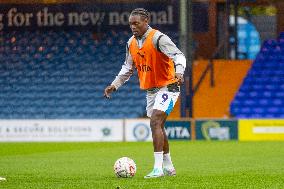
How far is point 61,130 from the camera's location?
2914 centimetres

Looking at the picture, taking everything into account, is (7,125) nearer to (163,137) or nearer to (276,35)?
(276,35)

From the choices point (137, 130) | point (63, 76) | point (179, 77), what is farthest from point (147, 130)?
point (179, 77)

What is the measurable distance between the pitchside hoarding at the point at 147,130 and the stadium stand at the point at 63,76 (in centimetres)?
446

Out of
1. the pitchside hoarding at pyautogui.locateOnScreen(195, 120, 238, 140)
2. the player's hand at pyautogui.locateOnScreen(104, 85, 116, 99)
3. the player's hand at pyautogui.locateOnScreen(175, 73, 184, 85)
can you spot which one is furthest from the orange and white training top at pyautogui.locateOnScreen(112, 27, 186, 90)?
the pitchside hoarding at pyautogui.locateOnScreen(195, 120, 238, 140)

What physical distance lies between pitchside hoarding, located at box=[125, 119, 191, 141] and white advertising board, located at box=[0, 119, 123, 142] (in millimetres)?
267

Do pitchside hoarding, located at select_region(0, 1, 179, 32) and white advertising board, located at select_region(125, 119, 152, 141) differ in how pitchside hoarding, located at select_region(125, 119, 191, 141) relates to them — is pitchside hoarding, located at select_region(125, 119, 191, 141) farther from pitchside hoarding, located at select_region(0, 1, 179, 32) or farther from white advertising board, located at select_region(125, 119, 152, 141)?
pitchside hoarding, located at select_region(0, 1, 179, 32)

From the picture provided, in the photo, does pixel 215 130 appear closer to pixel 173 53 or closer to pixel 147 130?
pixel 147 130

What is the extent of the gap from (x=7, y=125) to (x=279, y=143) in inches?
329

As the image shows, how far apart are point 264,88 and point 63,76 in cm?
704

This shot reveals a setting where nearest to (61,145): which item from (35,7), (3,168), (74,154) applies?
(74,154)

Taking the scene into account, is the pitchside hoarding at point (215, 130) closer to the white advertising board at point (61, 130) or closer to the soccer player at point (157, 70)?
the white advertising board at point (61, 130)

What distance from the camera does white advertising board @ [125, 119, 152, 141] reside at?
28672 millimetres

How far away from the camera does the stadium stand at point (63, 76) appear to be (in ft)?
110

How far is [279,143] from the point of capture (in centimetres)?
2606
